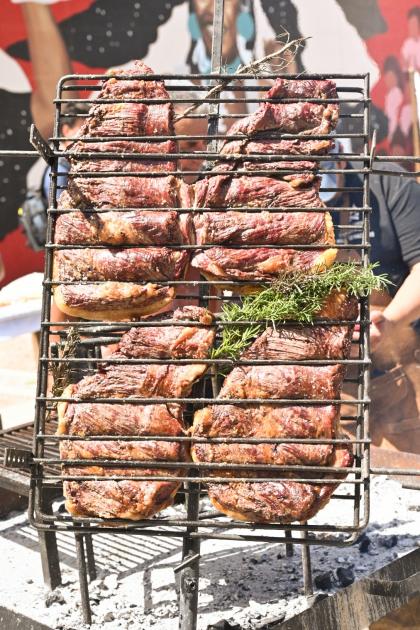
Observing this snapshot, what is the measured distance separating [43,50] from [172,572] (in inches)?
310

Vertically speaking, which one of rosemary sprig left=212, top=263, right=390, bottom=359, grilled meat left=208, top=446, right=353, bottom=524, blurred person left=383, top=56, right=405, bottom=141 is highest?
blurred person left=383, top=56, right=405, bottom=141

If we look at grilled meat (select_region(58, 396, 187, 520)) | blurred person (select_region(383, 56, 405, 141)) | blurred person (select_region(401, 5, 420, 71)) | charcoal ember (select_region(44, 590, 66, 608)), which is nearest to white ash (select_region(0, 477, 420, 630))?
charcoal ember (select_region(44, 590, 66, 608))

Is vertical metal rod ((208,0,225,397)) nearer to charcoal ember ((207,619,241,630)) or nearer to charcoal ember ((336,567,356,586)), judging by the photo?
charcoal ember ((207,619,241,630))

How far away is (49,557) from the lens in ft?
13.8

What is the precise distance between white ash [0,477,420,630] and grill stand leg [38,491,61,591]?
57mm

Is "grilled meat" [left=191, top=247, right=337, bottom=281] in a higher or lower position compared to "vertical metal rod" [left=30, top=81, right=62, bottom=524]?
higher

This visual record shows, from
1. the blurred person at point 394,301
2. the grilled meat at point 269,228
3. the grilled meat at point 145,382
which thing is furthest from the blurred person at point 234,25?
the grilled meat at point 145,382

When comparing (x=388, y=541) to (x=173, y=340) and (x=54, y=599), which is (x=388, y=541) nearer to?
(x=54, y=599)

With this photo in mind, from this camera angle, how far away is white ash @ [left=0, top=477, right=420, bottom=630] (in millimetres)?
3967

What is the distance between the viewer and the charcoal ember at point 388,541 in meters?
4.57

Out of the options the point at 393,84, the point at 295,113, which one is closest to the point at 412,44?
the point at 393,84

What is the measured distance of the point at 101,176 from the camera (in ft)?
10.1

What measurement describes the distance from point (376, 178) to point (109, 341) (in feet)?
10.6

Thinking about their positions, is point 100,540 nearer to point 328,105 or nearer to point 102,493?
point 102,493
